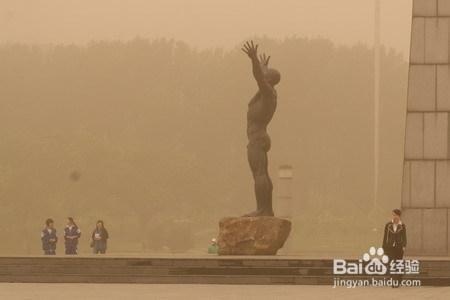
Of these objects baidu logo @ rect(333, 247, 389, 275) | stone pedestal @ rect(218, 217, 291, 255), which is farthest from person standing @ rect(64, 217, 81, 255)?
baidu logo @ rect(333, 247, 389, 275)

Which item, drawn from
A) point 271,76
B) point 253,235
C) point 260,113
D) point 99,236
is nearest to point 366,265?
point 253,235

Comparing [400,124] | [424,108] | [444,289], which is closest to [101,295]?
[444,289]

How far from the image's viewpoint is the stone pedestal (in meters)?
22.0

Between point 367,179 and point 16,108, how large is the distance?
60.8ft

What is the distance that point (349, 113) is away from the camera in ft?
220

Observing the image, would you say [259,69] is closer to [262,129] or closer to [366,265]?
[262,129]

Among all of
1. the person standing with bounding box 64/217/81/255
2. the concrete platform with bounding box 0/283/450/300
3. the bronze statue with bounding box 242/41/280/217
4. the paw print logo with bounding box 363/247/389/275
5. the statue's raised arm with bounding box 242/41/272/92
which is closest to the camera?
the concrete platform with bounding box 0/283/450/300

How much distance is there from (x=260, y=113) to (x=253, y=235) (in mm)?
2410

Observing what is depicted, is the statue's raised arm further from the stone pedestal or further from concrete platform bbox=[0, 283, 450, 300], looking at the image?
concrete platform bbox=[0, 283, 450, 300]

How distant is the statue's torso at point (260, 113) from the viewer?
23.0 meters

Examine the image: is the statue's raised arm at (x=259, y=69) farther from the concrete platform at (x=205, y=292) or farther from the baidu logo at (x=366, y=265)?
the concrete platform at (x=205, y=292)

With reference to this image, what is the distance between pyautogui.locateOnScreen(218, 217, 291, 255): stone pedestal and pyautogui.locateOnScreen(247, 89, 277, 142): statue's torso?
1859 mm

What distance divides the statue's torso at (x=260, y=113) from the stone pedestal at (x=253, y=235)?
1.86 m

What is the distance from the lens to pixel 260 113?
23.0 metres
